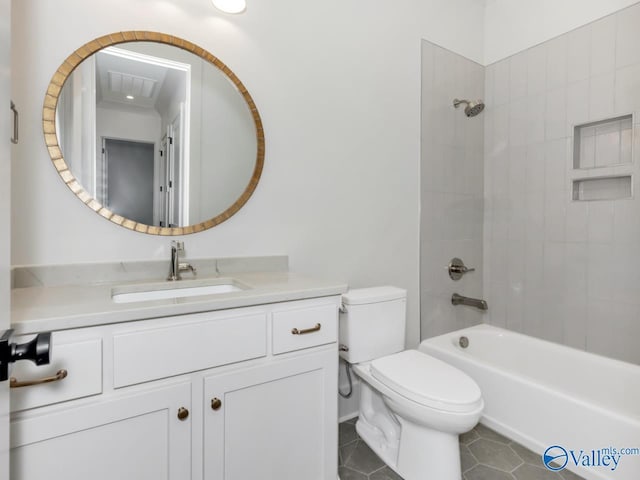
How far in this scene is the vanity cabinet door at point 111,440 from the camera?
83 centimetres

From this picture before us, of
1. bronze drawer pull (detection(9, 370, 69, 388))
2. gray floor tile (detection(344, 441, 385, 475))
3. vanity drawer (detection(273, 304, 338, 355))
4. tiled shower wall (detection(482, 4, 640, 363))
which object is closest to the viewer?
bronze drawer pull (detection(9, 370, 69, 388))

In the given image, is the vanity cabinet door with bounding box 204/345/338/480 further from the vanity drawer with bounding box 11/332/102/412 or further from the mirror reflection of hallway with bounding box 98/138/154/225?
the mirror reflection of hallway with bounding box 98/138/154/225

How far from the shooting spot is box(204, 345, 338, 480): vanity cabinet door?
1.08 metres

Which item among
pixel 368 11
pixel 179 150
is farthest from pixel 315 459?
pixel 368 11

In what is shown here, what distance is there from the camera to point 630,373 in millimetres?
1831

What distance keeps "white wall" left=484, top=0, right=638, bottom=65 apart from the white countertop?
234 centimetres

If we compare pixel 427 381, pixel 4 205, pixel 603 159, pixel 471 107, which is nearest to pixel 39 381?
pixel 4 205

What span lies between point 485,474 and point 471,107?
2.17 meters

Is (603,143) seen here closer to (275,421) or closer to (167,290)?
(275,421)

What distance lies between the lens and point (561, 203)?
2209mm

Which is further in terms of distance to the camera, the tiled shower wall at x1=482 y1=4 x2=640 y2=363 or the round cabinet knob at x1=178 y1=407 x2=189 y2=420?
the tiled shower wall at x1=482 y1=4 x2=640 y2=363

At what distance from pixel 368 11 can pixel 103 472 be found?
2.43 m

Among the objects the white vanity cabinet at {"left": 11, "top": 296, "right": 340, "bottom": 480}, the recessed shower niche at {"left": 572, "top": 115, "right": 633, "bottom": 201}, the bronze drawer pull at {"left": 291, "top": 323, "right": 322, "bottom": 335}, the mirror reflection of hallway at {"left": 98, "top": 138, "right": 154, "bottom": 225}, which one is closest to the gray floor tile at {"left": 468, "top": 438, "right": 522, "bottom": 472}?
the white vanity cabinet at {"left": 11, "top": 296, "right": 340, "bottom": 480}

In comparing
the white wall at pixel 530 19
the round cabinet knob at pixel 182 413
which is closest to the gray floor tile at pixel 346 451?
the round cabinet knob at pixel 182 413
